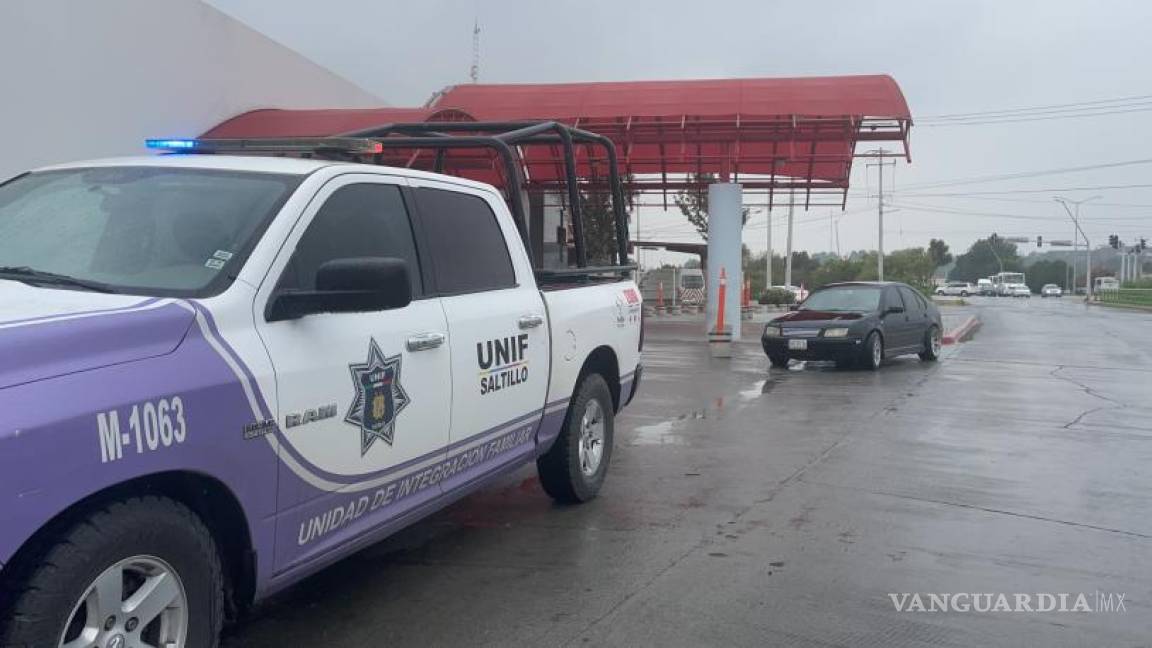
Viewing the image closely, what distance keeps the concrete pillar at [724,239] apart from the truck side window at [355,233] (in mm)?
17036

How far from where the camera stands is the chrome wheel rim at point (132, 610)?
2.78m

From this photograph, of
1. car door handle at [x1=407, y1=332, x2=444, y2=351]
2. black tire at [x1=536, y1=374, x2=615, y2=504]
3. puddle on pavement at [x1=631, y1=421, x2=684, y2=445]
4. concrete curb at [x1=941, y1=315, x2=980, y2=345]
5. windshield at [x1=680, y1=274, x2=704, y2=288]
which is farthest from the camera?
windshield at [x1=680, y1=274, x2=704, y2=288]

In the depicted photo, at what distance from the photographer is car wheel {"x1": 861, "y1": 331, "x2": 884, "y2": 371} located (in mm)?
15016

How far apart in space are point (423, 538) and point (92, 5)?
403 inches

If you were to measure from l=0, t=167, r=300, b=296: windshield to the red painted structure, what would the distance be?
1274 cm

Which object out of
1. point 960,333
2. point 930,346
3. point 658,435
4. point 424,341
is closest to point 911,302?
point 930,346

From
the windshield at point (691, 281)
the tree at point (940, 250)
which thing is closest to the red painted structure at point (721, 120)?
the windshield at point (691, 281)

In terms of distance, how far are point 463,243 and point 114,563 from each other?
261 centimetres

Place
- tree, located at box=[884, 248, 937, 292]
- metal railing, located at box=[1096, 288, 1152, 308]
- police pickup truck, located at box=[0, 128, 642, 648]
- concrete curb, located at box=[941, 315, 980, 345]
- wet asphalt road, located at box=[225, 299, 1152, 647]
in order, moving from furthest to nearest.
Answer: tree, located at box=[884, 248, 937, 292] → metal railing, located at box=[1096, 288, 1152, 308] → concrete curb, located at box=[941, 315, 980, 345] → wet asphalt road, located at box=[225, 299, 1152, 647] → police pickup truck, located at box=[0, 128, 642, 648]

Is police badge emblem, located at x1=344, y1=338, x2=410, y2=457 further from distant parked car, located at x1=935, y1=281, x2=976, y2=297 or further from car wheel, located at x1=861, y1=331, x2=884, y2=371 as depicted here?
distant parked car, located at x1=935, y1=281, x2=976, y2=297

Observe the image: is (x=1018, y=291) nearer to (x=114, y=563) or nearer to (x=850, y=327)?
(x=850, y=327)

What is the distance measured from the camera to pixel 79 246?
3.79m

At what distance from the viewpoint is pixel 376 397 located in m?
3.93

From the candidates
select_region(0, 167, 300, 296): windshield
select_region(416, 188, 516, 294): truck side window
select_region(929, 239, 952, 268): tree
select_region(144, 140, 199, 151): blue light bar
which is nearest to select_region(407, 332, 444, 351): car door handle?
select_region(416, 188, 516, 294): truck side window
